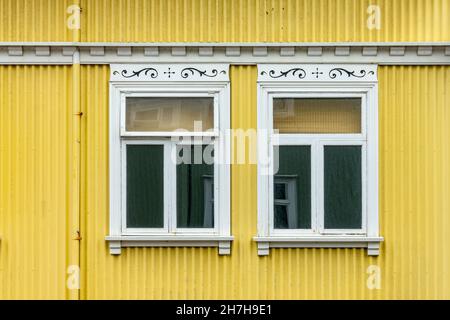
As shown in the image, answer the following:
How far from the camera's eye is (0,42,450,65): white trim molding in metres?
7.87

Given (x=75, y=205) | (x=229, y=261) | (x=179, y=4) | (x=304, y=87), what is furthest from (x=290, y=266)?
(x=179, y=4)

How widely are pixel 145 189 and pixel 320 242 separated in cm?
206

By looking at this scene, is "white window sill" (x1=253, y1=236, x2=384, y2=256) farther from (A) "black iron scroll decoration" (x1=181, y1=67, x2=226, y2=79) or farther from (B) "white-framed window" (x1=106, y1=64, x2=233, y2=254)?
(A) "black iron scroll decoration" (x1=181, y1=67, x2=226, y2=79)

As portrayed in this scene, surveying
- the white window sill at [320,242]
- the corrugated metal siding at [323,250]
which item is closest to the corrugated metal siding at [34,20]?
the corrugated metal siding at [323,250]

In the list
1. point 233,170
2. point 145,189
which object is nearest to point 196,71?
point 233,170

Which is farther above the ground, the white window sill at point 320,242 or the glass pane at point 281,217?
the glass pane at point 281,217

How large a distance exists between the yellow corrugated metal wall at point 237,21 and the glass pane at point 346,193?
133 centimetres

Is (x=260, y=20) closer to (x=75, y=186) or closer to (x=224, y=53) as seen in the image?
(x=224, y=53)

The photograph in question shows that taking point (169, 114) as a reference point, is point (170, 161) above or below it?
below

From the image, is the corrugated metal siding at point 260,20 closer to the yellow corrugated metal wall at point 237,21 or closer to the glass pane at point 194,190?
the yellow corrugated metal wall at point 237,21

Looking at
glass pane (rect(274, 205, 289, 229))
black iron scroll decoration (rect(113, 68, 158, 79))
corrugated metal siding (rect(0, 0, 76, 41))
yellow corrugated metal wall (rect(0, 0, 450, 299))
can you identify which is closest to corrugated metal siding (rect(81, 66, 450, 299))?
yellow corrugated metal wall (rect(0, 0, 450, 299))

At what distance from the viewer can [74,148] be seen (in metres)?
7.90

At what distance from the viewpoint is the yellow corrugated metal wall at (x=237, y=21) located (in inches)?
312

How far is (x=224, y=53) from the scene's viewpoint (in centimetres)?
793
